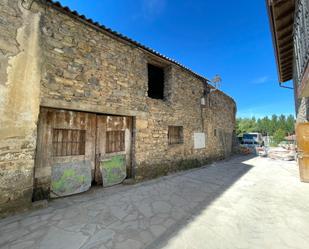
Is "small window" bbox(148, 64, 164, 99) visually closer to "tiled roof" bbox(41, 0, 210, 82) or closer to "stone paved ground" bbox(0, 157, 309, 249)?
"tiled roof" bbox(41, 0, 210, 82)

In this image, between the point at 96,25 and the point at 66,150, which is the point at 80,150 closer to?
the point at 66,150

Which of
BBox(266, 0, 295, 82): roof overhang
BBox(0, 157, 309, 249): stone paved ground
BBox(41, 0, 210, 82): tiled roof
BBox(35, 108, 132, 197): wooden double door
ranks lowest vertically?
BBox(0, 157, 309, 249): stone paved ground

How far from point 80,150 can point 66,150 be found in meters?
0.36

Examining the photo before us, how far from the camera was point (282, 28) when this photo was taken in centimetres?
574

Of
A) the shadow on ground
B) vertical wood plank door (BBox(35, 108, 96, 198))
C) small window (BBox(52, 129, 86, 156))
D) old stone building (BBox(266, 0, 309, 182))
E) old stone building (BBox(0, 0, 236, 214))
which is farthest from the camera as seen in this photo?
old stone building (BBox(266, 0, 309, 182))

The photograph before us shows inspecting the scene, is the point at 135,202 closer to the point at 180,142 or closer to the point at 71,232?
the point at 71,232

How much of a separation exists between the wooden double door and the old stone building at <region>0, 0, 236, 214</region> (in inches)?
0.9

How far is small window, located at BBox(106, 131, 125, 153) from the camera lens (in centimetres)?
503

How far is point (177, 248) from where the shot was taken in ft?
7.27

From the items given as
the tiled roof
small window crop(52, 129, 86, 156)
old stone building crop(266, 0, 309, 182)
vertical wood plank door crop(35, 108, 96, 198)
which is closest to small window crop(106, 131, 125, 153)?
vertical wood plank door crop(35, 108, 96, 198)

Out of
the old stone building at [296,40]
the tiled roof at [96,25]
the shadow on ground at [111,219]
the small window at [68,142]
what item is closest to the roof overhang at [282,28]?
the old stone building at [296,40]

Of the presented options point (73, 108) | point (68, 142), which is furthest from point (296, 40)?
point (68, 142)

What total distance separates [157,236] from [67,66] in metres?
4.13

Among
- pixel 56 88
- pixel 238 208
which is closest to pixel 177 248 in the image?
pixel 238 208
